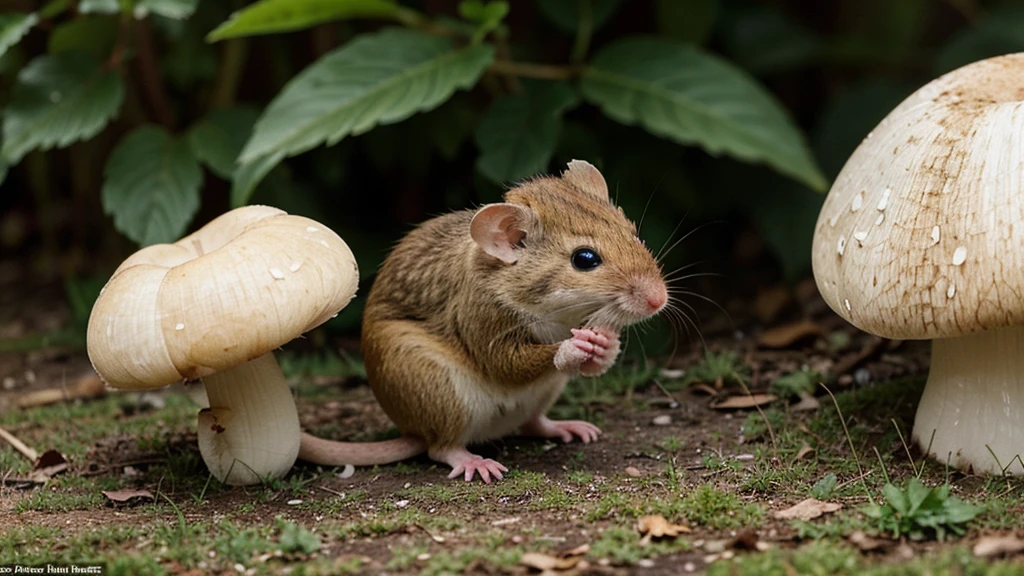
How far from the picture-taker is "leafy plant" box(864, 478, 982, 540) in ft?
12.4

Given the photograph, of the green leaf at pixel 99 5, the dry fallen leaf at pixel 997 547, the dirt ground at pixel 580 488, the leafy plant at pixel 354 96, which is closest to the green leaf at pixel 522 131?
the leafy plant at pixel 354 96

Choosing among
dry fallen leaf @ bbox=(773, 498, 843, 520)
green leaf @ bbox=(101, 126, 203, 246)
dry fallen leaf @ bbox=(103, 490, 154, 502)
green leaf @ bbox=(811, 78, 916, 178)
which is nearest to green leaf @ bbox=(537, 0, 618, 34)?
green leaf @ bbox=(811, 78, 916, 178)

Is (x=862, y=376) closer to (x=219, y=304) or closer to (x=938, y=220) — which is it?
(x=938, y=220)

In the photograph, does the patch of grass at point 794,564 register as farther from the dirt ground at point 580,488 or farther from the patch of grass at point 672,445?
the patch of grass at point 672,445

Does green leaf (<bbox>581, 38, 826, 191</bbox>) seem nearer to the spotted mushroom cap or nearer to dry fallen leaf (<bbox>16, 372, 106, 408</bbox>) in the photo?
the spotted mushroom cap

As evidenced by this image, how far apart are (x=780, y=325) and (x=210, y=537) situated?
4.47 m

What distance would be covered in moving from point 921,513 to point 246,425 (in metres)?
2.90

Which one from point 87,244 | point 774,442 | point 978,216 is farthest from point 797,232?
point 87,244

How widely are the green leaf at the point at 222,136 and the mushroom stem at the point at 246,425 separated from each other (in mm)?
2127

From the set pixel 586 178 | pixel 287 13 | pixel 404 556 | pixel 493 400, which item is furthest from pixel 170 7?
pixel 404 556

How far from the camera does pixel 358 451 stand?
5117mm

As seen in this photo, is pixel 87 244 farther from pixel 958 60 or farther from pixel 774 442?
pixel 958 60

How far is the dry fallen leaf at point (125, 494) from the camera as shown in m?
4.67

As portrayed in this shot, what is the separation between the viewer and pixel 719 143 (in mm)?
6348
